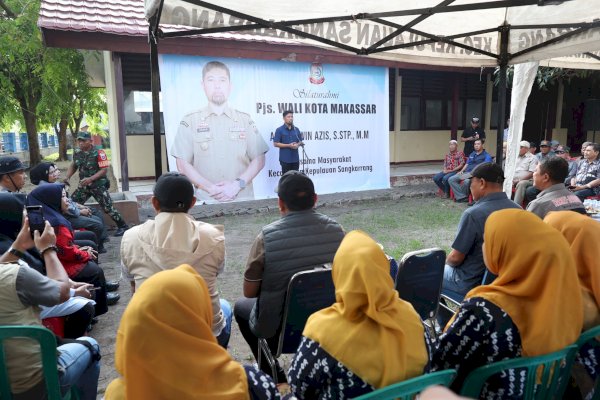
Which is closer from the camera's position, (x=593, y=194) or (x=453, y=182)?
(x=593, y=194)

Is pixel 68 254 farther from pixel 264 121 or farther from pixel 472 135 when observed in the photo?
pixel 472 135

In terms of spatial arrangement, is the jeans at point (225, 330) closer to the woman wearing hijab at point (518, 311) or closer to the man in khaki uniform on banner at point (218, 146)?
the woman wearing hijab at point (518, 311)

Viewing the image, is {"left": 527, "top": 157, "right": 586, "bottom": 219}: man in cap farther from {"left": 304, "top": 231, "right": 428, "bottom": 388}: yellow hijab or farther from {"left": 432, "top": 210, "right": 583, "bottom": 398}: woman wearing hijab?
{"left": 304, "top": 231, "right": 428, "bottom": 388}: yellow hijab

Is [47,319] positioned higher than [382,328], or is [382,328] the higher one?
[382,328]

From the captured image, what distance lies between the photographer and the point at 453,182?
29.0ft

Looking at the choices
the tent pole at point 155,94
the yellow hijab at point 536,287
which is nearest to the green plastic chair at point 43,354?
the tent pole at point 155,94

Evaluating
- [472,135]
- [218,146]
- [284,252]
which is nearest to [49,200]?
[284,252]

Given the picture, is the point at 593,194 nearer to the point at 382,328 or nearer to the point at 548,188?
the point at 548,188

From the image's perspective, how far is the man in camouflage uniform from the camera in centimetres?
618

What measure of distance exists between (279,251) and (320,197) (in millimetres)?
6486

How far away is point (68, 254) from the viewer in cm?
338

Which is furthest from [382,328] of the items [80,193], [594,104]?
[594,104]

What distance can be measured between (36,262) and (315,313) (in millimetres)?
2041

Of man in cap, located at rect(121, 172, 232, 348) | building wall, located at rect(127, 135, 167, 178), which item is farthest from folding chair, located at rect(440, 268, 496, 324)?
building wall, located at rect(127, 135, 167, 178)
